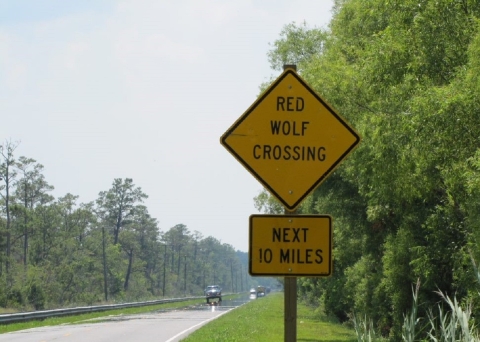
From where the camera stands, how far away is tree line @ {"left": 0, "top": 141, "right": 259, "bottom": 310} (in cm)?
8119

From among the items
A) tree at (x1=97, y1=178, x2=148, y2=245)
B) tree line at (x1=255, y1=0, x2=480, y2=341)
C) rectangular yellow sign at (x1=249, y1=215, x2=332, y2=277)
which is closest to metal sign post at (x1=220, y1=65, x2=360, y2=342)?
rectangular yellow sign at (x1=249, y1=215, x2=332, y2=277)

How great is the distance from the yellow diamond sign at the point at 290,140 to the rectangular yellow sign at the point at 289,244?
0.18 metres

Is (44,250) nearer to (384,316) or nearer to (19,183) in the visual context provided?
(19,183)

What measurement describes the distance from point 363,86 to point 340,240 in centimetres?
1317

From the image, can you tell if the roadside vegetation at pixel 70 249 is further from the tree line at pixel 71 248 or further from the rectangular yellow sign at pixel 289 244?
the rectangular yellow sign at pixel 289 244

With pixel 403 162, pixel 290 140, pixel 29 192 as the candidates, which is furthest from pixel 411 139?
pixel 29 192

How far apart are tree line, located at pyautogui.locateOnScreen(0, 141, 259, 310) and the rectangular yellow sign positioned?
71126 millimetres

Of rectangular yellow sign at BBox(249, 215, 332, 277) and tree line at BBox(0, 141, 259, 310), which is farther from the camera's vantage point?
tree line at BBox(0, 141, 259, 310)

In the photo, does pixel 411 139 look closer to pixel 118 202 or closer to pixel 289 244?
pixel 289 244

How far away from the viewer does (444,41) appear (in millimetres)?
15219

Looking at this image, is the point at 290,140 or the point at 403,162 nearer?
the point at 290,140

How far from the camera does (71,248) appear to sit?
100562 millimetres

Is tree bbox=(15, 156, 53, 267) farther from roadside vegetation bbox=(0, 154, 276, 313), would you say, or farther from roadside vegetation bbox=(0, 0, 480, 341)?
roadside vegetation bbox=(0, 0, 480, 341)

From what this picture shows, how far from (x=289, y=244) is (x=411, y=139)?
9.53 meters
